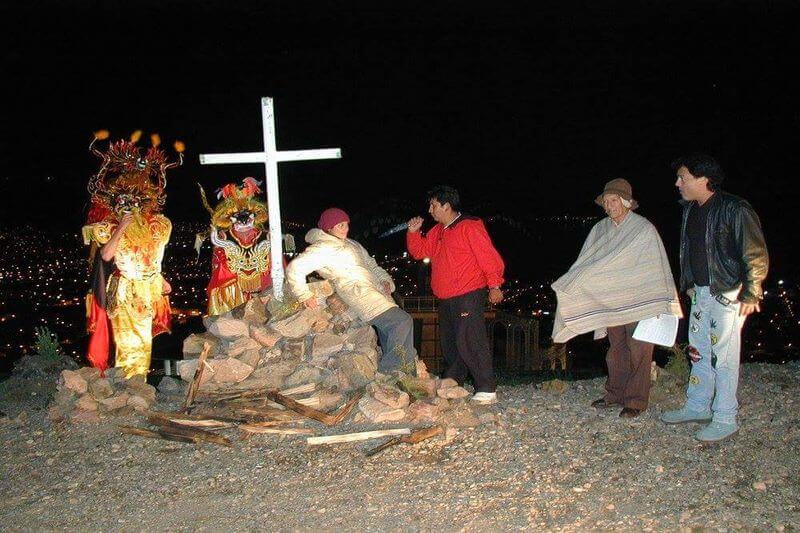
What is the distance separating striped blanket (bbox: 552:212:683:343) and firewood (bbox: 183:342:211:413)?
9.97ft

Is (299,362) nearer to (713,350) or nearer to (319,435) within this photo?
(319,435)

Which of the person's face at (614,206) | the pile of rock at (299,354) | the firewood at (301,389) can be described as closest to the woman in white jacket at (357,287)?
the pile of rock at (299,354)

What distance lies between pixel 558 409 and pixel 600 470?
1.47m

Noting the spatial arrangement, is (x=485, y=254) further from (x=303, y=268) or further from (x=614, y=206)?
(x=303, y=268)

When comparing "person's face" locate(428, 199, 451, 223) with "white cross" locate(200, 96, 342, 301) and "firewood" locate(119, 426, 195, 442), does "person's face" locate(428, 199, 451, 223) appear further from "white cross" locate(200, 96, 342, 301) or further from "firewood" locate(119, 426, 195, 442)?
"firewood" locate(119, 426, 195, 442)

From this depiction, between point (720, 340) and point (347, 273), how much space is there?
2999 mm

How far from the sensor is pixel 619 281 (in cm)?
603

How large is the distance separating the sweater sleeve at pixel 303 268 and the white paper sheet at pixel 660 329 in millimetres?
2686

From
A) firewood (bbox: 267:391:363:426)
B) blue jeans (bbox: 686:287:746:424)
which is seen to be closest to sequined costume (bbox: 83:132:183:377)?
firewood (bbox: 267:391:363:426)

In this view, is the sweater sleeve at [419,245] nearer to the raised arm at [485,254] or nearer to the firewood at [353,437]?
the raised arm at [485,254]

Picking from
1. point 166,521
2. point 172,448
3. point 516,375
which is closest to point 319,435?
point 172,448

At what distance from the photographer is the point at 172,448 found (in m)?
5.53

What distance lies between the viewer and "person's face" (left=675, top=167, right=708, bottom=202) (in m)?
5.31

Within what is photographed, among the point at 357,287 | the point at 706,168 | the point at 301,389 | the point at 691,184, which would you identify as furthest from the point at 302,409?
the point at 706,168
